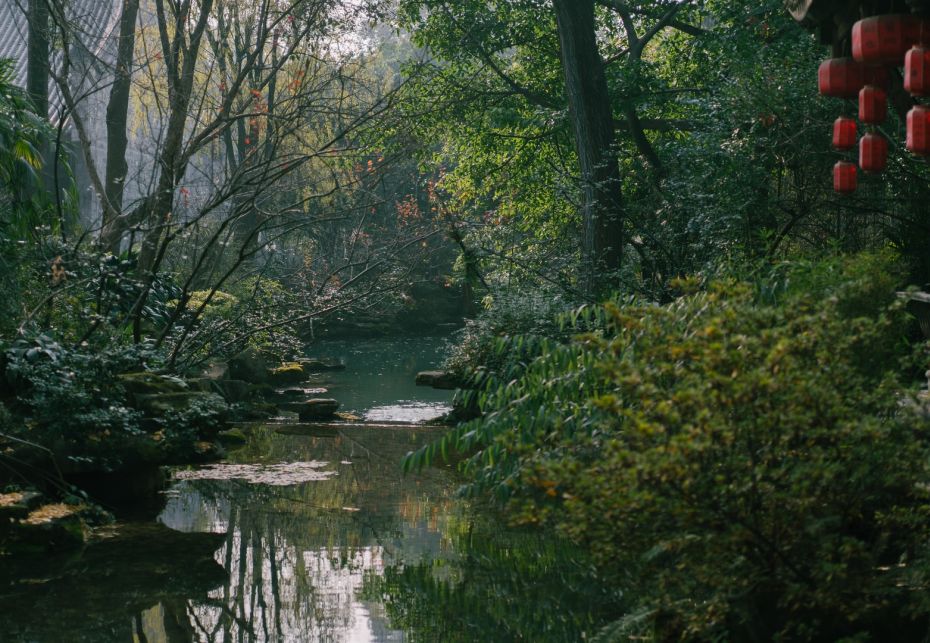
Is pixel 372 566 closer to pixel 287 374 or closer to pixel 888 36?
pixel 888 36

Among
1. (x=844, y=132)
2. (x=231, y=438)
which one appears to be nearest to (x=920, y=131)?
(x=844, y=132)

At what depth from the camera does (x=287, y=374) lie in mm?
17641

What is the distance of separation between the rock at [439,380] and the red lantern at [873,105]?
35.8 feet

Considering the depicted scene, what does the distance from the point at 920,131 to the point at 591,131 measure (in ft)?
26.1

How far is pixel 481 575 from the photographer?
568cm

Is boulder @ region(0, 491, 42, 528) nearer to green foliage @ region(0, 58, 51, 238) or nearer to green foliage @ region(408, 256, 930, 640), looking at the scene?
green foliage @ region(0, 58, 51, 238)

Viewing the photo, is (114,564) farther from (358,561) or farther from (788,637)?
(788,637)

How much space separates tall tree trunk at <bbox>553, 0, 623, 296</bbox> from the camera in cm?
1195

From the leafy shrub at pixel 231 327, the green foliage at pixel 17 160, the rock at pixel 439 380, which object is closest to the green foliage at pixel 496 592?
the leafy shrub at pixel 231 327

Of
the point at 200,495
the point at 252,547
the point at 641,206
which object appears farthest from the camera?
the point at 641,206

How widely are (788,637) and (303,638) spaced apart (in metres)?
A: 2.27

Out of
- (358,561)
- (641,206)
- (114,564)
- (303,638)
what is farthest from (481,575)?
(641,206)

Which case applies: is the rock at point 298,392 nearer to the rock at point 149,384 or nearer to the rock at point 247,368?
the rock at point 247,368

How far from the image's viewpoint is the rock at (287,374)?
56.6ft
